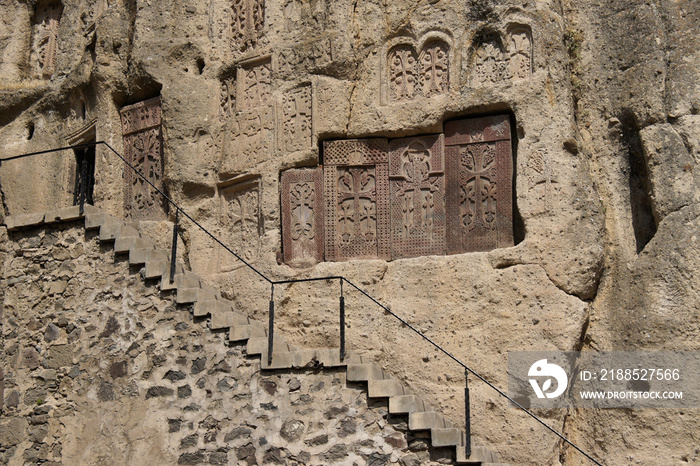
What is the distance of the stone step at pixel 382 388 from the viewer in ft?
29.6

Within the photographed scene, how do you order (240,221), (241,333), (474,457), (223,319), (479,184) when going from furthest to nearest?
(240,221) < (479,184) < (223,319) < (241,333) < (474,457)

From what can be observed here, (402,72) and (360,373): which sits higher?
(402,72)

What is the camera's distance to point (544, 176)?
34.1ft

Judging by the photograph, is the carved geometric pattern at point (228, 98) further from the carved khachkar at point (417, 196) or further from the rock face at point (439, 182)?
the carved khachkar at point (417, 196)

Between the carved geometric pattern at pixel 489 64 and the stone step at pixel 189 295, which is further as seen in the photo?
the carved geometric pattern at pixel 489 64

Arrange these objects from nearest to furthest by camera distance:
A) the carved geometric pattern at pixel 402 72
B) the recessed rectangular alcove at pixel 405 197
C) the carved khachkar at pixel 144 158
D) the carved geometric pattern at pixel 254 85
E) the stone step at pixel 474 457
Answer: the stone step at pixel 474 457, the recessed rectangular alcove at pixel 405 197, the carved geometric pattern at pixel 402 72, the carved geometric pattern at pixel 254 85, the carved khachkar at pixel 144 158

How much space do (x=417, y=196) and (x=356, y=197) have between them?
75 centimetres

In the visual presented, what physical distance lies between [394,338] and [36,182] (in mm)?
6864

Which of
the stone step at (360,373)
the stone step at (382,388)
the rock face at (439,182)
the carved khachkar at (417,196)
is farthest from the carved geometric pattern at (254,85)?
the stone step at (382,388)

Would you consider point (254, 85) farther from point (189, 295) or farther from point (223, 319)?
point (223, 319)

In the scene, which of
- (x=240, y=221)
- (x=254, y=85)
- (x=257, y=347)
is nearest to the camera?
(x=257, y=347)

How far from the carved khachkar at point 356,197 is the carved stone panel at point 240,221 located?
3.17 ft

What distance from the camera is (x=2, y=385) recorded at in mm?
10555

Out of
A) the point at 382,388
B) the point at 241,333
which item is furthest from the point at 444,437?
the point at 241,333
